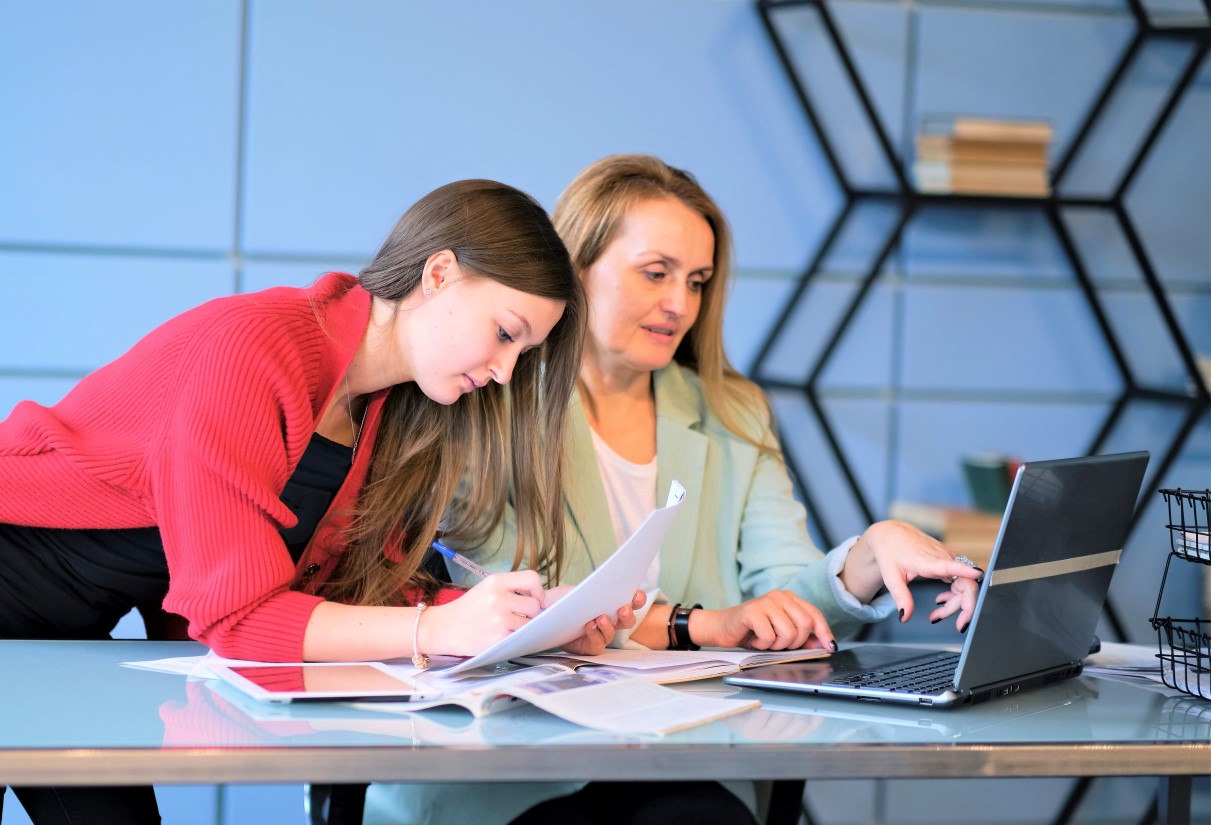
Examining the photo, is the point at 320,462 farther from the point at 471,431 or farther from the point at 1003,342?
the point at 1003,342

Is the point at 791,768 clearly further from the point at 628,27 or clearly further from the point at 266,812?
the point at 628,27

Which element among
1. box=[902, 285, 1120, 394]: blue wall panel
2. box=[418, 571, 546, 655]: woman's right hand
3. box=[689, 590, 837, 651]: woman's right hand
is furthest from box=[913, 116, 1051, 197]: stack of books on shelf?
box=[418, 571, 546, 655]: woman's right hand

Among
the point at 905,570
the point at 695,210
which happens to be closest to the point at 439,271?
the point at 695,210

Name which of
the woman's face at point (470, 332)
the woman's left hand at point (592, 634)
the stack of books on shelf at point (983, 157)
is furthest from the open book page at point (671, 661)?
the stack of books on shelf at point (983, 157)

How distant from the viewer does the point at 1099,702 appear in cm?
133

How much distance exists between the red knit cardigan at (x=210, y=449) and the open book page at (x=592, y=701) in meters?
0.24

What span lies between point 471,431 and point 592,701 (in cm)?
67

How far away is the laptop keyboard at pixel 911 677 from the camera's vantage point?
1277 millimetres

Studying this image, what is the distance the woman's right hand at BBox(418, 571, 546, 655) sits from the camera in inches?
51.0

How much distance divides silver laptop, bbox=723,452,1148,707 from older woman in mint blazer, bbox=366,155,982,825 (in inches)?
14.0

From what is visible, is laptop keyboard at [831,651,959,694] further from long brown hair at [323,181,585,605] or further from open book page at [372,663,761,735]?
long brown hair at [323,181,585,605]

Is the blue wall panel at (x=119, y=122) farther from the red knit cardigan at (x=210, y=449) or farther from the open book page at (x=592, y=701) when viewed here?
the open book page at (x=592, y=701)

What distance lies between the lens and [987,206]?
295 cm

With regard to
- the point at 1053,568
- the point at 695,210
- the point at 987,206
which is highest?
the point at 987,206
